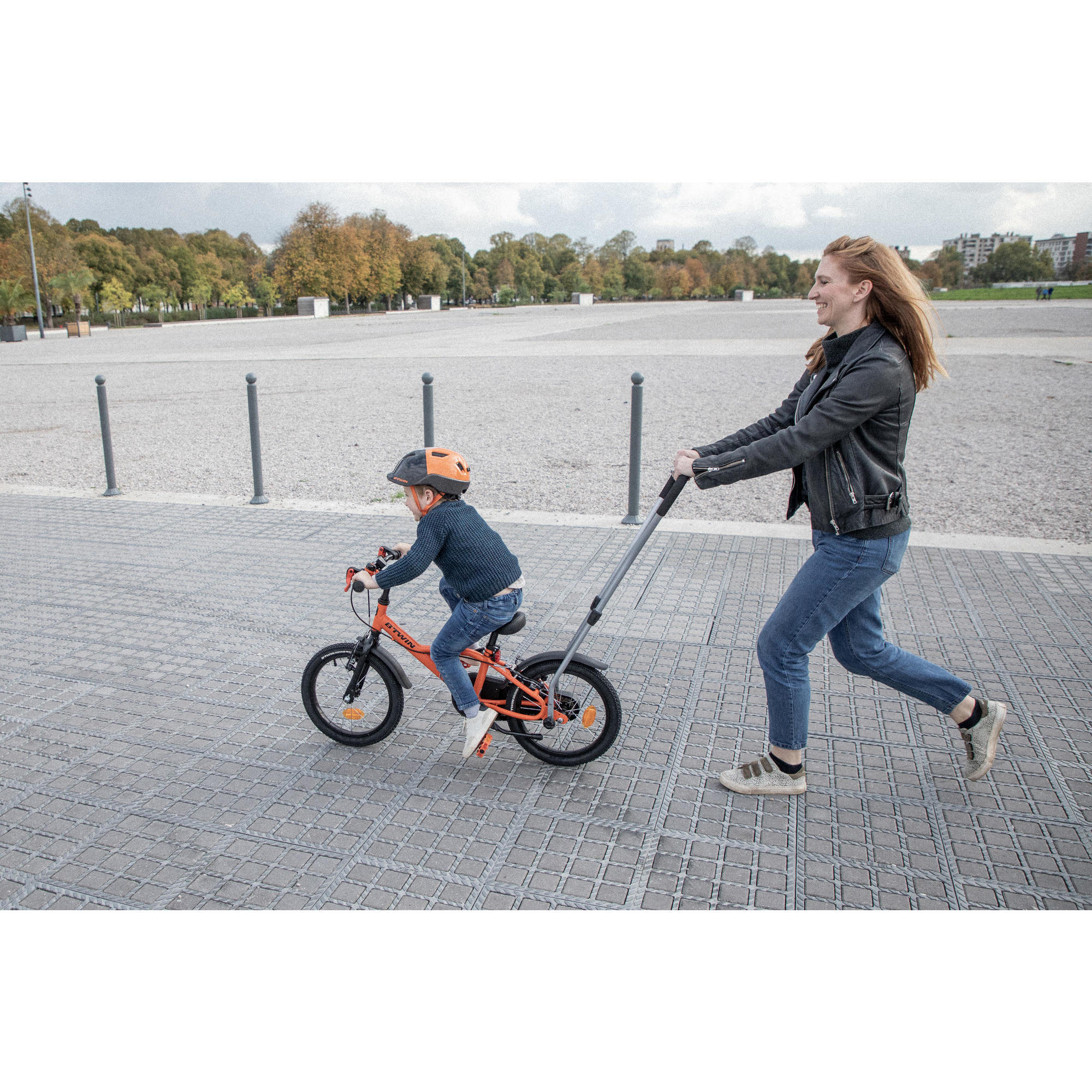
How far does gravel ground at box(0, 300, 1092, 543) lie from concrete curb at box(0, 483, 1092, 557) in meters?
0.43

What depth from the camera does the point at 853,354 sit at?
2.98 meters

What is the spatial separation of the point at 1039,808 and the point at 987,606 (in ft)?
7.48

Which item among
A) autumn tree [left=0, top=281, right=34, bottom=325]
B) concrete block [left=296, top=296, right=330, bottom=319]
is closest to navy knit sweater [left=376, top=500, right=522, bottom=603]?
autumn tree [left=0, top=281, right=34, bottom=325]

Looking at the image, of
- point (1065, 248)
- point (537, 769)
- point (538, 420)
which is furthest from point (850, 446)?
point (1065, 248)

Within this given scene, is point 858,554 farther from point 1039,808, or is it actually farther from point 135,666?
point 135,666

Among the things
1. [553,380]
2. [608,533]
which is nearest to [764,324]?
[553,380]

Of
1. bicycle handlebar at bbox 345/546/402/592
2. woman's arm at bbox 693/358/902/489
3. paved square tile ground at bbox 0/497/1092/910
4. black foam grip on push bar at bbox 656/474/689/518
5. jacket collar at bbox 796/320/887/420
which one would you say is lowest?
paved square tile ground at bbox 0/497/1092/910

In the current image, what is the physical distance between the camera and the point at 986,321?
36.3 metres

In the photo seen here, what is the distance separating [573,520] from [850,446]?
186 inches

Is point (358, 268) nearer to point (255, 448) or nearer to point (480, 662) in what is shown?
point (255, 448)

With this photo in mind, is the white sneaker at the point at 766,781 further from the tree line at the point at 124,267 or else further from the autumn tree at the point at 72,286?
the autumn tree at the point at 72,286

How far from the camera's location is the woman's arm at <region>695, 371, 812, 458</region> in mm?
3340

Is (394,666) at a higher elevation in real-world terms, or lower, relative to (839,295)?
lower

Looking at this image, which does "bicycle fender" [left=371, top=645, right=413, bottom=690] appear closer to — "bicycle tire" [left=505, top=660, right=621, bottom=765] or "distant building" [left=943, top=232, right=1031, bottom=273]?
"bicycle tire" [left=505, top=660, right=621, bottom=765]
